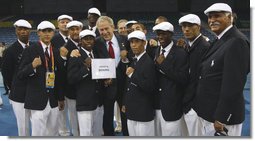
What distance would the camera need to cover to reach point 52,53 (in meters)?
2.44

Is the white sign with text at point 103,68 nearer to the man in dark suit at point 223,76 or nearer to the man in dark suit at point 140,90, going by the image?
the man in dark suit at point 140,90

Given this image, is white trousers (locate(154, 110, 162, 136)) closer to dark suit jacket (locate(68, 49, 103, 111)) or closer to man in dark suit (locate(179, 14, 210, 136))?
man in dark suit (locate(179, 14, 210, 136))

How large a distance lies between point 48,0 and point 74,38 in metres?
0.69

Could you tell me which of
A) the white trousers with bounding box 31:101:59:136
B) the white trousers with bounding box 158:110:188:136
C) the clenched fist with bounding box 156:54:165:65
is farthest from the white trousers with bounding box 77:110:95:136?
the clenched fist with bounding box 156:54:165:65

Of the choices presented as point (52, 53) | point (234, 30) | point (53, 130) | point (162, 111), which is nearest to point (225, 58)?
point (234, 30)

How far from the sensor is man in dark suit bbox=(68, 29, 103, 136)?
7.80 ft

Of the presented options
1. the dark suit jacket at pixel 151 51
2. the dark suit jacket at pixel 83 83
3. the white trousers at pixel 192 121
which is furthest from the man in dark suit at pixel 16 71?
the white trousers at pixel 192 121

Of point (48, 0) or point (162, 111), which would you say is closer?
point (162, 111)

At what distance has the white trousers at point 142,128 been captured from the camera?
2303mm

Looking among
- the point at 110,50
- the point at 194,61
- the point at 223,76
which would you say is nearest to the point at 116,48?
the point at 110,50

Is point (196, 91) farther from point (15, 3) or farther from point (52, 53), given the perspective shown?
point (15, 3)

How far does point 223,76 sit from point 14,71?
1804mm

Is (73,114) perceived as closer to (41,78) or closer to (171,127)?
(41,78)

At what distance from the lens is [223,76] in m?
1.78
